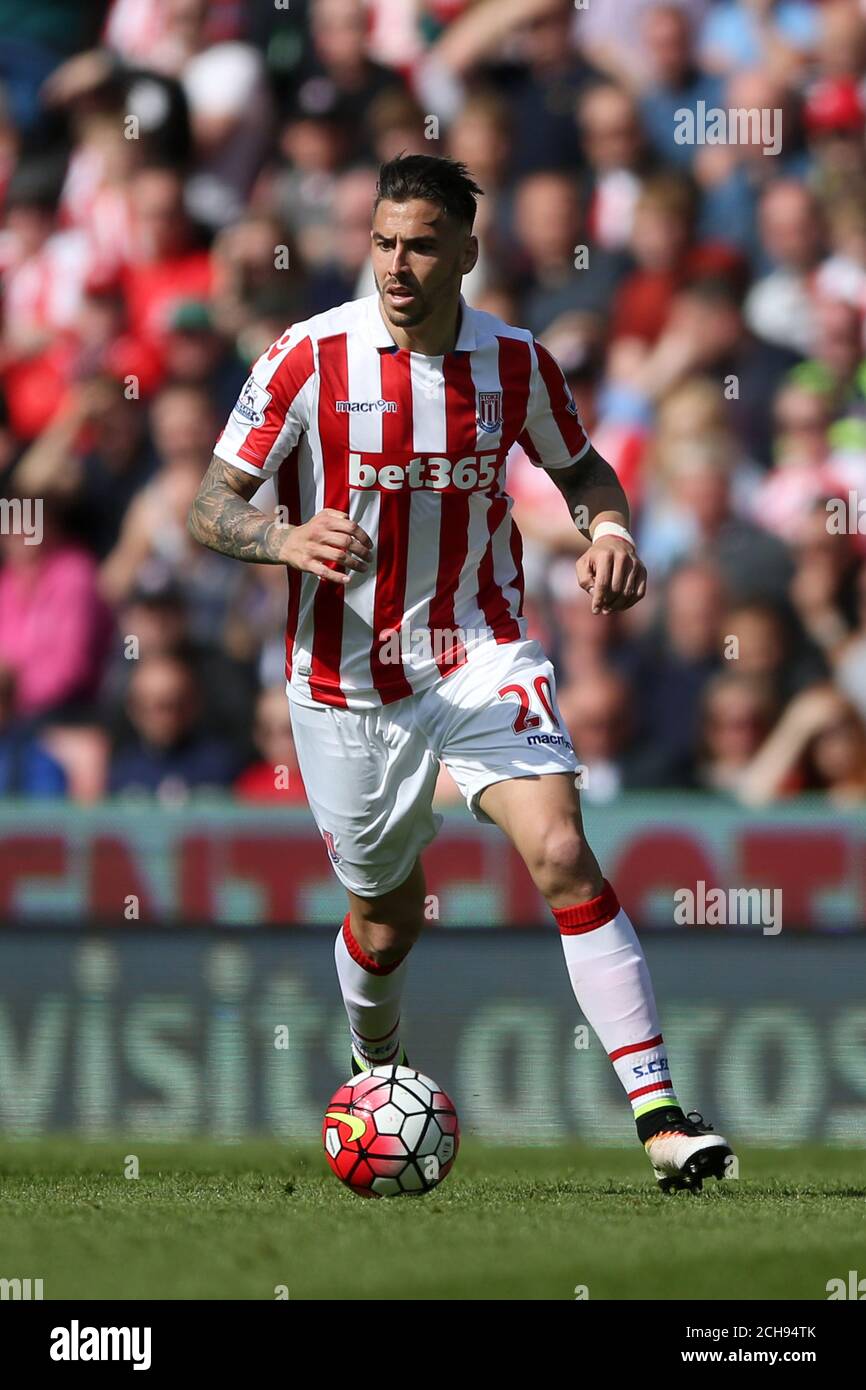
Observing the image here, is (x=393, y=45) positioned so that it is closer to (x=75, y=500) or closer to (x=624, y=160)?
(x=624, y=160)

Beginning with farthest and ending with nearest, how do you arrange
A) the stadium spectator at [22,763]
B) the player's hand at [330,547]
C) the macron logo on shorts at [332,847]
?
the stadium spectator at [22,763]
the macron logo on shorts at [332,847]
the player's hand at [330,547]

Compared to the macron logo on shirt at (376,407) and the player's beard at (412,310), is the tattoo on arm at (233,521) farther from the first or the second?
the player's beard at (412,310)

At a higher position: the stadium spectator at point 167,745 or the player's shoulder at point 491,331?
the player's shoulder at point 491,331

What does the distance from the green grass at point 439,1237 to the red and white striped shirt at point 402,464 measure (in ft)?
4.16

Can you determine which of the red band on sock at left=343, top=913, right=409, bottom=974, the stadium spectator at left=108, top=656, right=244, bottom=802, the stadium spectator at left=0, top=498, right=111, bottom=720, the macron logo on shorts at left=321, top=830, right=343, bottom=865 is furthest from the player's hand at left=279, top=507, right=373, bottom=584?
the stadium spectator at left=0, top=498, right=111, bottom=720

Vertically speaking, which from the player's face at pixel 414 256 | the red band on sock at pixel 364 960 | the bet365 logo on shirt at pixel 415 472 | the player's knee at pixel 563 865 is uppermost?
the player's face at pixel 414 256

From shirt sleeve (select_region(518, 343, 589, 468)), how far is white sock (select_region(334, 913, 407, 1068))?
1.33 meters

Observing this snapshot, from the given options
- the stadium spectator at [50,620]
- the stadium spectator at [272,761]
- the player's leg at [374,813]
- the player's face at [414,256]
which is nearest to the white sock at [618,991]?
the player's leg at [374,813]

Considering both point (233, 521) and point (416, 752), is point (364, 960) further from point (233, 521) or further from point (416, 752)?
point (233, 521)

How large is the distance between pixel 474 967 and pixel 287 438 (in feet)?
8.69

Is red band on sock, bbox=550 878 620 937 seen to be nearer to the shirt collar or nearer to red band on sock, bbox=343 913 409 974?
red band on sock, bbox=343 913 409 974

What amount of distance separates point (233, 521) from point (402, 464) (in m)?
0.42

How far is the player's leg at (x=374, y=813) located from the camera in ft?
17.1

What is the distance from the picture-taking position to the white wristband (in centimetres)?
495
